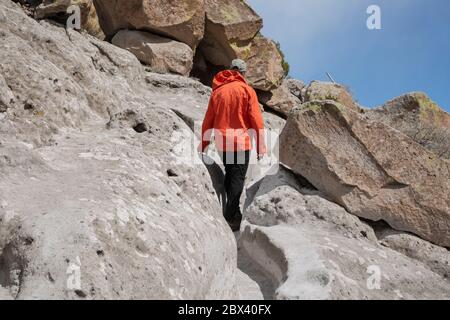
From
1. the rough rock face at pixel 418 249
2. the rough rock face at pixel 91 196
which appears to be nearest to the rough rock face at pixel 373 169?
the rough rock face at pixel 418 249

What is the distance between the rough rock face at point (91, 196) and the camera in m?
3.87

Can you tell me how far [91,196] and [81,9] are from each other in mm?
10203

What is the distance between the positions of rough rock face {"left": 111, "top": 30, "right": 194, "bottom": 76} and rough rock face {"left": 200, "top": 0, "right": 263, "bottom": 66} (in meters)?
1.37

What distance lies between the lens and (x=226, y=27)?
15625 mm

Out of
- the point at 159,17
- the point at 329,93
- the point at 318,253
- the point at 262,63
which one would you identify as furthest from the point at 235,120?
the point at 329,93

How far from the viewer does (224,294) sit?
5.11 m

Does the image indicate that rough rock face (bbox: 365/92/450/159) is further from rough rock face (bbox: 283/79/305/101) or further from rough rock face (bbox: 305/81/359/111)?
rough rock face (bbox: 283/79/305/101)

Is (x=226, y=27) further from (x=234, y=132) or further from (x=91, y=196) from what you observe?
(x=91, y=196)

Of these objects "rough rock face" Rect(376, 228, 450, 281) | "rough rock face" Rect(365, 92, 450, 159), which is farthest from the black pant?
"rough rock face" Rect(365, 92, 450, 159)

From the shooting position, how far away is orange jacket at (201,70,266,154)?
7.67 meters
